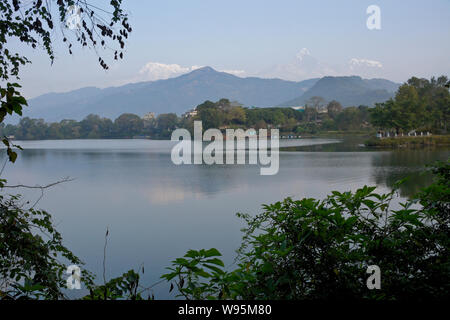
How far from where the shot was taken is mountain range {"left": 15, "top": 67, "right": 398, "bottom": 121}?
125 meters

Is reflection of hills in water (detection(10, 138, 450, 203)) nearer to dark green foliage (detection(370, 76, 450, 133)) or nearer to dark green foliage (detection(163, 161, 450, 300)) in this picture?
dark green foliage (detection(163, 161, 450, 300))

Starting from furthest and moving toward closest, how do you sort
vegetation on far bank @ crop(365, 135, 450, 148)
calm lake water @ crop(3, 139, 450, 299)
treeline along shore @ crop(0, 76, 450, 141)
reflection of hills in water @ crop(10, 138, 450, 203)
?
treeline along shore @ crop(0, 76, 450, 141) → vegetation on far bank @ crop(365, 135, 450, 148) → reflection of hills in water @ crop(10, 138, 450, 203) → calm lake water @ crop(3, 139, 450, 299)

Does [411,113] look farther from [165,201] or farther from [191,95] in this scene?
[191,95]

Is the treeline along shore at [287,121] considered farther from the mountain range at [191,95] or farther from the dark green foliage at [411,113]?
the mountain range at [191,95]

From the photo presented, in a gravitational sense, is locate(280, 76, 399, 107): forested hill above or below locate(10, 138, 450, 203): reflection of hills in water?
above

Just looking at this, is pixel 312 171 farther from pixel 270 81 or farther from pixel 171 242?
pixel 270 81

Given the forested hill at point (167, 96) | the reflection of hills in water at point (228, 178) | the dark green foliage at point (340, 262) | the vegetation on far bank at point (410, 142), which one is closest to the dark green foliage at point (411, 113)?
the vegetation on far bank at point (410, 142)

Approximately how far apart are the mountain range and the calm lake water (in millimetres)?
101493

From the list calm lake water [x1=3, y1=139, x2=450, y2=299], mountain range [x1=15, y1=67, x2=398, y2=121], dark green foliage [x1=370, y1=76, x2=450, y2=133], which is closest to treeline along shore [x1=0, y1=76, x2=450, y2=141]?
dark green foliage [x1=370, y1=76, x2=450, y2=133]

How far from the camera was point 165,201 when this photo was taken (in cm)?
929

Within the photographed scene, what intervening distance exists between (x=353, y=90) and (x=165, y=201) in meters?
128

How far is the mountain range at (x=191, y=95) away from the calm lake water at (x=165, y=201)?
101 m
